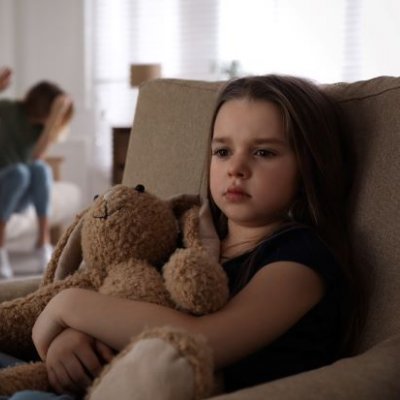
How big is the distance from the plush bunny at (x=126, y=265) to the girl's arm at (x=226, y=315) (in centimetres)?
3

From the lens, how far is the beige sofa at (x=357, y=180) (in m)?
0.82

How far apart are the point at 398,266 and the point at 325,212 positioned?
15 centimetres

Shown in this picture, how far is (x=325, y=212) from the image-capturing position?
112cm

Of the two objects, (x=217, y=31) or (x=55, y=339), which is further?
(x=217, y=31)

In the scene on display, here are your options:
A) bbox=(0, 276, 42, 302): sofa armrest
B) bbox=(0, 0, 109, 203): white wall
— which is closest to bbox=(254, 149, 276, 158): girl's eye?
bbox=(0, 276, 42, 302): sofa armrest

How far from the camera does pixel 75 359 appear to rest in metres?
0.97

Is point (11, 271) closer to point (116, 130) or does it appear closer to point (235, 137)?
point (116, 130)

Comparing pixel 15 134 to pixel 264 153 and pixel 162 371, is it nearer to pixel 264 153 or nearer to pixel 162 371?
pixel 264 153

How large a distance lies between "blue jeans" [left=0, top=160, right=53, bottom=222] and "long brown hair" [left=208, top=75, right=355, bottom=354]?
10.0 feet

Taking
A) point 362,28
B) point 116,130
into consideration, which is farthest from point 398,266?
point 362,28

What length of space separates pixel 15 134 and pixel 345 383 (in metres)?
3.71

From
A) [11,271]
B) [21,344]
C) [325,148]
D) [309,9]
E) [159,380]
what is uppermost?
[309,9]

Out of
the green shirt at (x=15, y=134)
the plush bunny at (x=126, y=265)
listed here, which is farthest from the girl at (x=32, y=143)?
the plush bunny at (x=126, y=265)

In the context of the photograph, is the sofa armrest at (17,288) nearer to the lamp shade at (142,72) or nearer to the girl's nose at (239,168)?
the girl's nose at (239,168)
